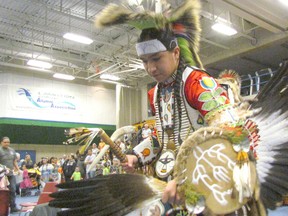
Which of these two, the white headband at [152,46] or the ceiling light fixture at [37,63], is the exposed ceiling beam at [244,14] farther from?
the ceiling light fixture at [37,63]

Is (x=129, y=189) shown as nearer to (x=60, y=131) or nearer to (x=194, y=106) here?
(x=194, y=106)

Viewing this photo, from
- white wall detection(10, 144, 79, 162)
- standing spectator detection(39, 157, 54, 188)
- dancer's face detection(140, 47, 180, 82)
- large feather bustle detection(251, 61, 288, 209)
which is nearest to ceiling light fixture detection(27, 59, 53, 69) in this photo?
white wall detection(10, 144, 79, 162)

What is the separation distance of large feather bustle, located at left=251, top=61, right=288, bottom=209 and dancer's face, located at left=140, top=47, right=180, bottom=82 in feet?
1.51

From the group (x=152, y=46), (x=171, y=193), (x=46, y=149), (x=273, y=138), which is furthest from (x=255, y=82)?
(x=171, y=193)

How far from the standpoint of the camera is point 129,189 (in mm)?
1144

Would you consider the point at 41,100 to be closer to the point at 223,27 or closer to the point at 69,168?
the point at 69,168

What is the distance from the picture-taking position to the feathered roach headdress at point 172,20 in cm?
154

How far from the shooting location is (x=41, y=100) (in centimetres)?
1659

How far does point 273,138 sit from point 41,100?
53.7ft

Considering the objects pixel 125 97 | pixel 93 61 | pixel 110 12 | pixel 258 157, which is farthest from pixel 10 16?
pixel 258 157

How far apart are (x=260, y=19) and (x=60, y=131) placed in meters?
10.8

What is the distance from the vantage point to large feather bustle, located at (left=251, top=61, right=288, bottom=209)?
1104mm

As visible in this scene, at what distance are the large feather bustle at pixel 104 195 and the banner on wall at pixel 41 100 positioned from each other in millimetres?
15600

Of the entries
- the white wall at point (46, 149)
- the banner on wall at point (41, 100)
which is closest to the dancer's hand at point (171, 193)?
the banner on wall at point (41, 100)
